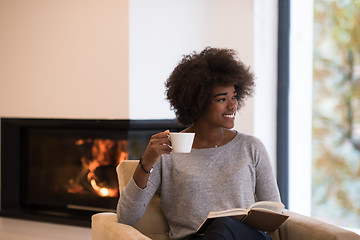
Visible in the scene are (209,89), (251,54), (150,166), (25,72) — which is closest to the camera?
(150,166)

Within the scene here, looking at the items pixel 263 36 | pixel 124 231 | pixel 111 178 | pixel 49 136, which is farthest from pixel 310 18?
pixel 124 231

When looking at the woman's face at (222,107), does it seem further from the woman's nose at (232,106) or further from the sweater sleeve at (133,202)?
the sweater sleeve at (133,202)

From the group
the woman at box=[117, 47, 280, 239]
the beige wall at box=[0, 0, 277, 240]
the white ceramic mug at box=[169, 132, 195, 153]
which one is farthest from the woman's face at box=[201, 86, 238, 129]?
the beige wall at box=[0, 0, 277, 240]

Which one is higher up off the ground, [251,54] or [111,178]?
[251,54]

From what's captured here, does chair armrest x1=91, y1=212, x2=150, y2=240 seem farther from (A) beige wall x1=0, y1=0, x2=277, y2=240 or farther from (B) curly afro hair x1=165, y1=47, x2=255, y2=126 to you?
(A) beige wall x1=0, y1=0, x2=277, y2=240

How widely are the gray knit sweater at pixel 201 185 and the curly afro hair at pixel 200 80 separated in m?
0.18

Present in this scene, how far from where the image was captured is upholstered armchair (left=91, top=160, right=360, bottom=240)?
1.72 metres

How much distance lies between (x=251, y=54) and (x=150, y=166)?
1714 millimetres

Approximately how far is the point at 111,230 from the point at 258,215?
1.79 ft

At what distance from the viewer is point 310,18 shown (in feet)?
11.6

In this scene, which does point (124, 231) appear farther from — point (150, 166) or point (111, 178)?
point (111, 178)

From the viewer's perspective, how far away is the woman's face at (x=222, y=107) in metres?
2.00

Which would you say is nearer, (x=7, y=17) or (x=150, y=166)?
(x=150, y=166)

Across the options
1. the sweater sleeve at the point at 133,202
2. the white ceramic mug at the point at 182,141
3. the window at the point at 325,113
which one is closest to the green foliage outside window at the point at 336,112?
the window at the point at 325,113
